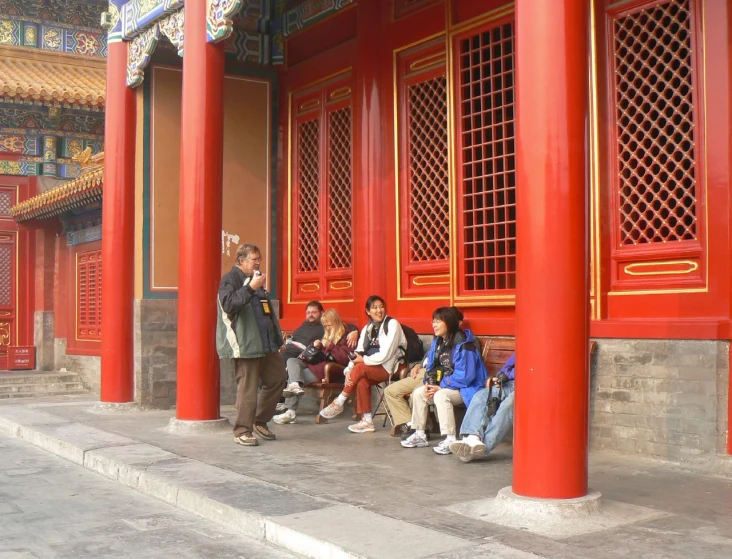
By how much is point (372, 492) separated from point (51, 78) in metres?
12.9

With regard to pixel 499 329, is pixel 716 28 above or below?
above

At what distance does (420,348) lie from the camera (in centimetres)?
946

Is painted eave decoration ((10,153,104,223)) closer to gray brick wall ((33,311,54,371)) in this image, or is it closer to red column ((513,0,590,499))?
gray brick wall ((33,311,54,371))

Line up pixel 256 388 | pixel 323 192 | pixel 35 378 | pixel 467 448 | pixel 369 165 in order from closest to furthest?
1. pixel 467 448
2. pixel 256 388
3. pixel 369 165
4. pixel 323 192
5. pixel 35 378

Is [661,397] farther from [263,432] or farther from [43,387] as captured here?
[43,387]

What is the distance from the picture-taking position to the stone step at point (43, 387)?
15.1 metres

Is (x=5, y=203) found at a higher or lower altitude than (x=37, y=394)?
higher

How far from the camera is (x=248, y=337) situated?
8375mm

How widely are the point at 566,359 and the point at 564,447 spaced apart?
0.49 m

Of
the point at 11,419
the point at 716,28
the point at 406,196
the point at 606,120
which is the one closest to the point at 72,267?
the point at 11,419

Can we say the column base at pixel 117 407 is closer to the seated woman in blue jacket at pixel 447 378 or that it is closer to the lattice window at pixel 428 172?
the lattice window at pixel 428 172

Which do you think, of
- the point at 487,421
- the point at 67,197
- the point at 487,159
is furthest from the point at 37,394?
the point at 487,421

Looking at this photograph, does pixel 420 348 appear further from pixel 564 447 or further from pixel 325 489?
pixel 564 447

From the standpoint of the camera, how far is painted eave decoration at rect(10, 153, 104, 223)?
45.4 feet
